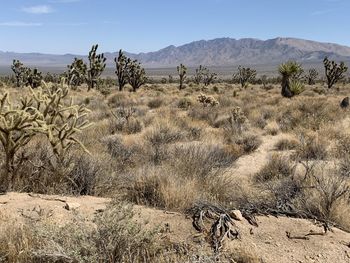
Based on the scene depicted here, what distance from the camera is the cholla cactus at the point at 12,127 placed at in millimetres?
6016

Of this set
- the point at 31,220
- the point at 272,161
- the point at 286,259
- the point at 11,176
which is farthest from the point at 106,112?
the point at 286,259

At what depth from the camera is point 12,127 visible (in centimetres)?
604

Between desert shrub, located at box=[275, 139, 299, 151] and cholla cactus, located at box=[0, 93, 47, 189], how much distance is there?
7.38 metres

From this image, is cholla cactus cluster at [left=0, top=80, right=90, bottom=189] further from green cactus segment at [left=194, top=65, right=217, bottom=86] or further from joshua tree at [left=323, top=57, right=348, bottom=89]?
green cactus segment at [left=194, top=65, right=217, bottom=86]

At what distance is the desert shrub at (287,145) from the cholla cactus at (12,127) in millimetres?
7379

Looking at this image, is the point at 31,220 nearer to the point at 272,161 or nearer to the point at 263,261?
the point at 263,261

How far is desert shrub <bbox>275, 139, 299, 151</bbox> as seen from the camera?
1179 centimetres

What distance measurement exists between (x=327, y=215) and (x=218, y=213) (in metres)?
1.40

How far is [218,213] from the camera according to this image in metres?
5.06

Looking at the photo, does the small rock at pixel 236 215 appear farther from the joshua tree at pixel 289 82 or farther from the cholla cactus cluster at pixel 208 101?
the joshua tree at pixel 289 82

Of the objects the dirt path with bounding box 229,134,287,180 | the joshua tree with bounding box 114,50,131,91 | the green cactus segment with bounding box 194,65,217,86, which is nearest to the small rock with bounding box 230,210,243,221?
the dirt path with bounding box 229,134,287,180

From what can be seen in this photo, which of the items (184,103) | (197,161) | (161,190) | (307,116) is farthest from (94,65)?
(161,190)

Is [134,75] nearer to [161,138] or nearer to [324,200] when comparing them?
[161,138]

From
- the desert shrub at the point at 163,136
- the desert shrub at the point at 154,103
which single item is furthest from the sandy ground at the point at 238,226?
the desert shrub at the point at 154,103
